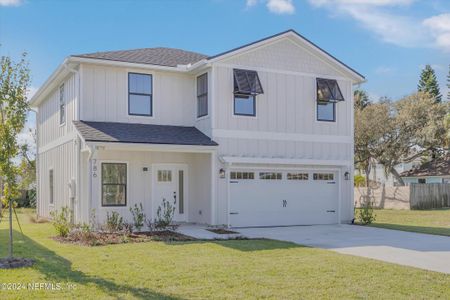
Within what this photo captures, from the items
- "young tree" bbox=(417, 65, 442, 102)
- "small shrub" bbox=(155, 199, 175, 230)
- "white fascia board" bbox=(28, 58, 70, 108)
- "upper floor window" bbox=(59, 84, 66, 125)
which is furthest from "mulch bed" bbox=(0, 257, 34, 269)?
"young tree" bbox=(417, 65, 442, 102)

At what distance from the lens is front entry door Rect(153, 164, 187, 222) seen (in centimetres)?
1747

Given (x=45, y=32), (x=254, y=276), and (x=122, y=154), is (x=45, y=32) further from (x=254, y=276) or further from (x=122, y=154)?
(x=254, y=276)

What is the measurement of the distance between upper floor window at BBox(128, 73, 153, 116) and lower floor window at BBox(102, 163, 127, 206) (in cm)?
198

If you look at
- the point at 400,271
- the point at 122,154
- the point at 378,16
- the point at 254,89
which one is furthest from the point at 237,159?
the point at 400,271

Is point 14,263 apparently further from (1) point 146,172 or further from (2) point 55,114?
(2) point 55,114

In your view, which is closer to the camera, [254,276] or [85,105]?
[254,276]

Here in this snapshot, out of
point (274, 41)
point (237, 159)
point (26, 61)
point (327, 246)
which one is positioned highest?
point (274, 41)

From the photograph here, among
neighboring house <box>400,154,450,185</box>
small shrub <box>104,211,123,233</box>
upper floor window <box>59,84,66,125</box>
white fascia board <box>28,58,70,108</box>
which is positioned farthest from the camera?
neighboring house <box>400,154,450,185</box>

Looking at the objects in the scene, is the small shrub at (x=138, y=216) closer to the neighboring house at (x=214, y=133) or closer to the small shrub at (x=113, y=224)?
the neighboring house at (x=214, y=133)

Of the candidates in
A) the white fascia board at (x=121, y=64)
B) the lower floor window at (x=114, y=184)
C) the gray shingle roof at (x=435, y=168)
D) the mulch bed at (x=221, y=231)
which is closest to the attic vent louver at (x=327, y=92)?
the white fascia board at (x=121, y=64)

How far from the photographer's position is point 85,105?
16.5 meters

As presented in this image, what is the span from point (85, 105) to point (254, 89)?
5.72 metres

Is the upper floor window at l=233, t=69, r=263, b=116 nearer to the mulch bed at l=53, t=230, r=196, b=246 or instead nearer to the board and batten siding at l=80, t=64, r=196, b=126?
the board and batten siding at l=80, t=64, r=196, b=126

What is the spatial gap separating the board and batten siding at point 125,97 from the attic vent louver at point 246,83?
192 centimetres
